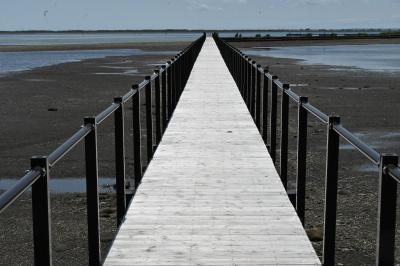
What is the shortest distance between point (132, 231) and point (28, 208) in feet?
9.89

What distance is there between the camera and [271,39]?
4656 inches

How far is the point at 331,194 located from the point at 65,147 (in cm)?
184

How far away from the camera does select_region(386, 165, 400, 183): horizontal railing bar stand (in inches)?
116

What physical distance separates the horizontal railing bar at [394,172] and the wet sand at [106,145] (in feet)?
9.83

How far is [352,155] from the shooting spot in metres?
11.1

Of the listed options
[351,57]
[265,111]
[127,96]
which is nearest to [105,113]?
[127,96]

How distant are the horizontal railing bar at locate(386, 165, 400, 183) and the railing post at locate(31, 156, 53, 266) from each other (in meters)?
1.67

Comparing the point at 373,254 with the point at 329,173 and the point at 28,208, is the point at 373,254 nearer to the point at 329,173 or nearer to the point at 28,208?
the point at 329,173

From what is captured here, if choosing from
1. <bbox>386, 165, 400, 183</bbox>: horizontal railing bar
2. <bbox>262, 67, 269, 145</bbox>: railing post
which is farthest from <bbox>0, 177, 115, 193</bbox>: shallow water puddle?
<bbox>386, 165, 400, 183</bbox>: horizontal railing bar

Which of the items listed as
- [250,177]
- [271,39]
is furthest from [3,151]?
[271,39]

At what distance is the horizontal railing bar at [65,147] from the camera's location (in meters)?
3.50

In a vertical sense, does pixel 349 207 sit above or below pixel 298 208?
below

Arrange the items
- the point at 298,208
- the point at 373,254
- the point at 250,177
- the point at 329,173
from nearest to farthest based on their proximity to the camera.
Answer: the point at 329,173 → the point at 298,208 → the point at 373,254 → the point at 250,177

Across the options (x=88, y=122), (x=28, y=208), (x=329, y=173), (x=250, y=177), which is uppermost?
(x=88, y=122)
